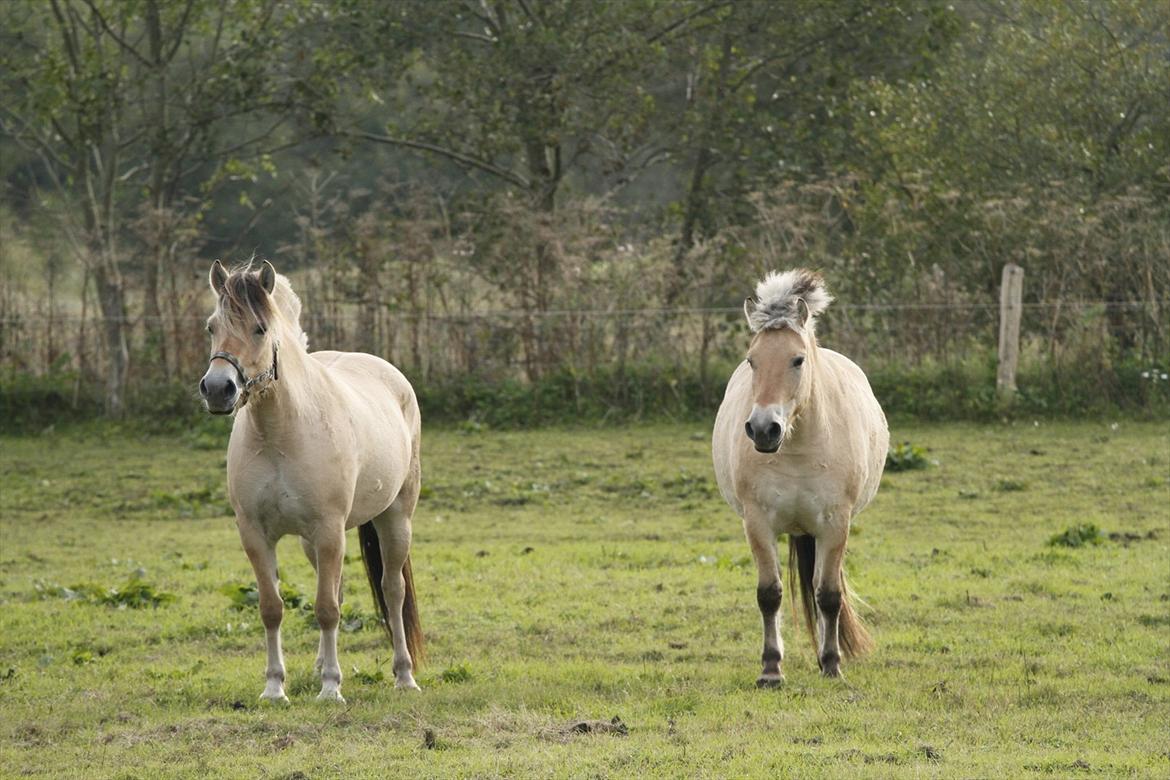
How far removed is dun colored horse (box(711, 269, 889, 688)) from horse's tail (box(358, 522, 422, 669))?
1.79m

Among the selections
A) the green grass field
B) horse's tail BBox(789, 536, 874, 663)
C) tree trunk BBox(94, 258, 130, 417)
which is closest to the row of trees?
tree trunk BBox(94, 258, 130, 417)

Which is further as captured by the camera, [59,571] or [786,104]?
[786,104]

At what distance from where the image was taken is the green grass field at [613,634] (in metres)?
5.50

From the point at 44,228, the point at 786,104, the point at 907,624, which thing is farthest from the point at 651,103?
the point at 907,624

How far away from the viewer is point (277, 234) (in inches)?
1548

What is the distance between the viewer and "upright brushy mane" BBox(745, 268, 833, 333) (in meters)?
6.59

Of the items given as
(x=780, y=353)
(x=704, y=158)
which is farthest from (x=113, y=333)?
(x=780, y=353)

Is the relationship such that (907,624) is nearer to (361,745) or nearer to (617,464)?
(361,745)

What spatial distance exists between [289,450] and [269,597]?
0.73 m

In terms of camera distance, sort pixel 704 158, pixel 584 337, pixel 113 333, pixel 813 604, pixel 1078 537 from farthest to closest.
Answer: pixel 704 158, pixel 113 333, pixel 584 337, pixel 1078 537, pixel 813 604

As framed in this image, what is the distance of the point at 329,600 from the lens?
6691 millimetres

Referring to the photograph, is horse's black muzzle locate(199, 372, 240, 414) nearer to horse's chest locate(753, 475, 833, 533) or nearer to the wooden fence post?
horse's chest locate(753, 475, 833, 533)

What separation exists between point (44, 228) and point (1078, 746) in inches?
896

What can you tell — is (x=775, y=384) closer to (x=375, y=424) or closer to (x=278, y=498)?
(x=375, y=424)
